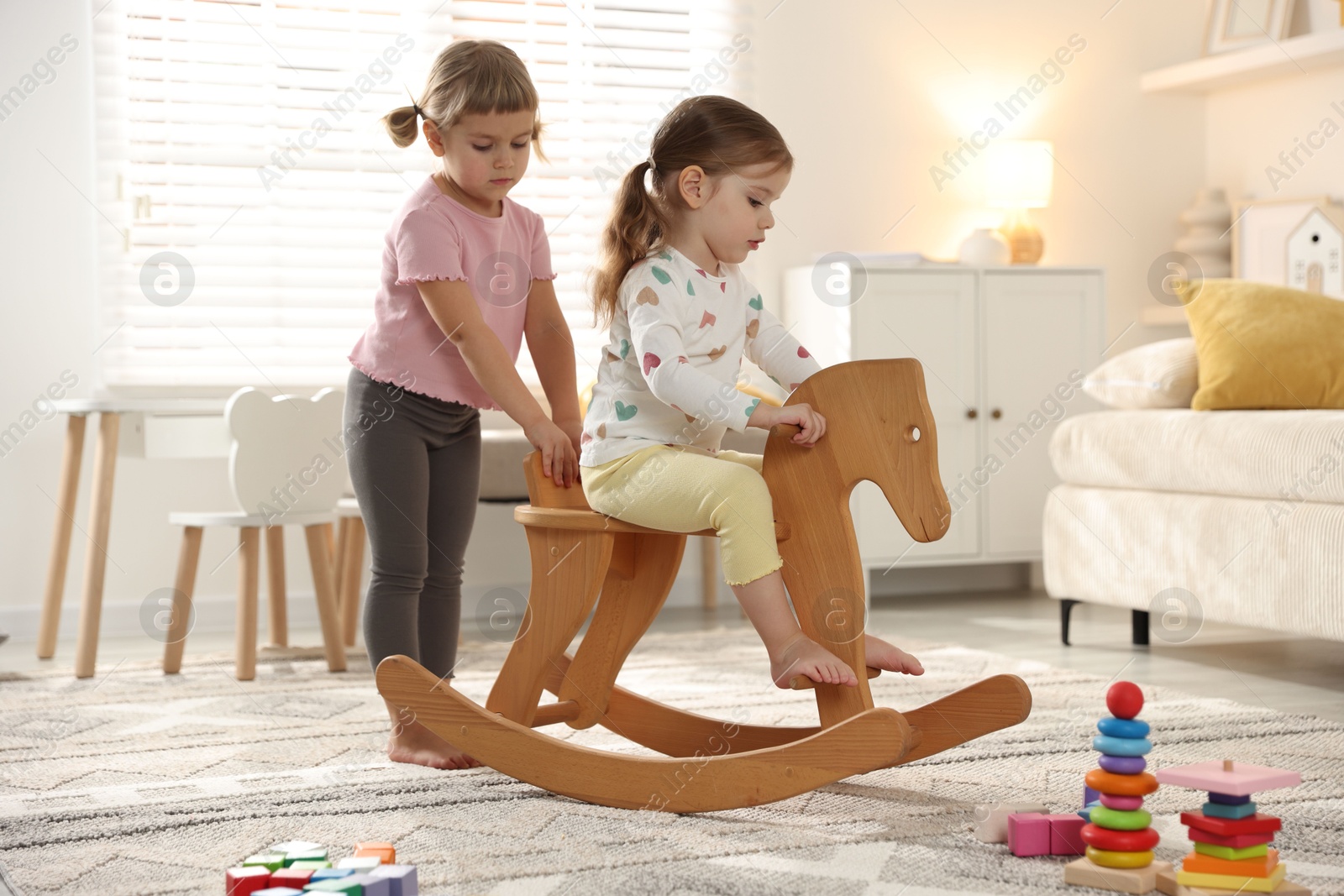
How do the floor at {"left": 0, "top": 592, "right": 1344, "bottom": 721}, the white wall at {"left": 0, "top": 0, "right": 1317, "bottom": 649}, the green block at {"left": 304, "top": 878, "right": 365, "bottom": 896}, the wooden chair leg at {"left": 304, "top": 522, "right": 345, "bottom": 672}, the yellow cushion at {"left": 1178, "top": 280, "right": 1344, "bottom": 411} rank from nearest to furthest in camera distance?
the green block at {"left": 304, "top": 878, "right": 365, "bottom": 896} → the floor at {"left": 0, "top": 592, "right": 1344, "bottom": 721} → the yellow cushion at {"left": 1178, "top": 280, "right": 1344, "bottom": 411} → the wooden chair leg at {"left": 304, "top": 522, "right": 345, "bottom": 672} → the white wall at {"left": 0, "top": 0, "right": 1317, "bottom": 649}

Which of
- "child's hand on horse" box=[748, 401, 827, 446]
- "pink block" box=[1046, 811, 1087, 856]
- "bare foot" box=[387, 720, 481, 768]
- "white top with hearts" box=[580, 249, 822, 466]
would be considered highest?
"white top with hearts" box=[580, 249, 822, 466]

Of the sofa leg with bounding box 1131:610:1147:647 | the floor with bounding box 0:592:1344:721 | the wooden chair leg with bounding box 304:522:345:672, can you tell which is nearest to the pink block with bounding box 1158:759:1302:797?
the floor with bounding box 0:592:1344:721

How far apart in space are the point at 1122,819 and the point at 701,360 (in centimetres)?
71

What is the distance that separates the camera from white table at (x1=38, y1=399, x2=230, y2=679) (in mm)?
2678

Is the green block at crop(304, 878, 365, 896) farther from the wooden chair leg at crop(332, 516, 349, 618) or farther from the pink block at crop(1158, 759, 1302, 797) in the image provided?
the wooden chair leg at crop(332, 516, 349, 618)

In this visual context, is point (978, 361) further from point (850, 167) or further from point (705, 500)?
point (705, 500)

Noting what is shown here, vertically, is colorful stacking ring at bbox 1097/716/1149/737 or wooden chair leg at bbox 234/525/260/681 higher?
colorful stacking ring at bbox 1097/716/1149/737

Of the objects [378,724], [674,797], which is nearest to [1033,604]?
[378,724]

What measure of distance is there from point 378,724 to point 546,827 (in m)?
0.71

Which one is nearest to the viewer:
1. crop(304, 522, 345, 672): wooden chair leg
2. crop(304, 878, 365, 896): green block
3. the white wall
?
crop(304, 878, 365, 896): green block

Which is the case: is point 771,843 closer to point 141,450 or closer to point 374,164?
point 141,450

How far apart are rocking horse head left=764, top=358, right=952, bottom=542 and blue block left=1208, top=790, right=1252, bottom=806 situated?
0.39 meters

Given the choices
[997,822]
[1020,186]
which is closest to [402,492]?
[997,822]

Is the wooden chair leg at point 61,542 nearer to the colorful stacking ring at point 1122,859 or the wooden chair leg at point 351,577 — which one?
the wooden chair leg at point 351,577
